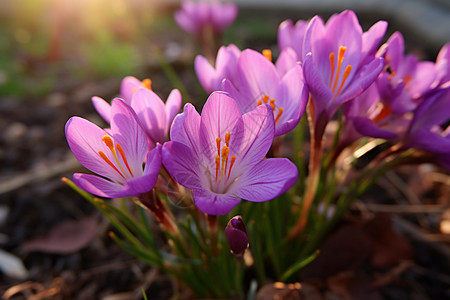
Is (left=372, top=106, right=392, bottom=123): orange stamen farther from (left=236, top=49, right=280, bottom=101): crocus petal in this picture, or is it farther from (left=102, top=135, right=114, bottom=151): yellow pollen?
(left=102, top=135, right=114, bottom=151): yellow pollen

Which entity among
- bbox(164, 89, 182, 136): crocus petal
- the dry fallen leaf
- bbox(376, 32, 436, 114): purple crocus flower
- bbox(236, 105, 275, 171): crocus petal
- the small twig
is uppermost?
bbox(164, 89, 182, 136): crocus petal

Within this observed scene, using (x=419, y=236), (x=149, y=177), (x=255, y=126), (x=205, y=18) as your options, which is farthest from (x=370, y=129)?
(x=205, y=18)

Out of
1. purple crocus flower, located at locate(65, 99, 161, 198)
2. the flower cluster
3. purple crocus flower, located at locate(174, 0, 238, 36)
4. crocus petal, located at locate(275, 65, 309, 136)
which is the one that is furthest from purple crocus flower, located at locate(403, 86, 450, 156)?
purple crocus flower, located at locate(174, 0, 238, 36)

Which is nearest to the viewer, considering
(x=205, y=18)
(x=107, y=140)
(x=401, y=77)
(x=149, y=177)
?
(x=149, y=177)

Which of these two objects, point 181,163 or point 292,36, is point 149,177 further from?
point 292,36

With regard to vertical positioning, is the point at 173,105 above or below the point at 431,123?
above

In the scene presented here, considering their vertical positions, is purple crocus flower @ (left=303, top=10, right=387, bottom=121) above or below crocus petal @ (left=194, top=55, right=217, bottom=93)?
below

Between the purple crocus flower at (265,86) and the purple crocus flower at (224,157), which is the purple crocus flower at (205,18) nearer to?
the purple crocus flower at (265,86)
